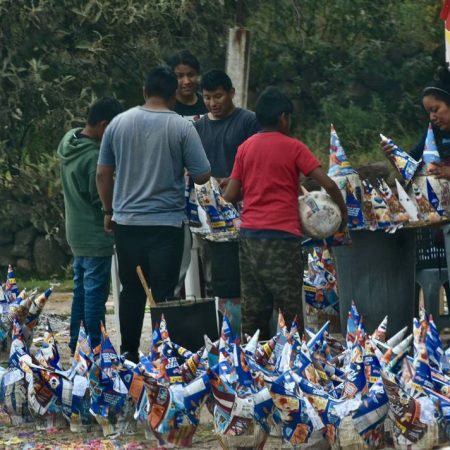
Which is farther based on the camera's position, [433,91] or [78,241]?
[78,241]

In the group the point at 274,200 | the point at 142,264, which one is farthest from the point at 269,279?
the point at 142,264

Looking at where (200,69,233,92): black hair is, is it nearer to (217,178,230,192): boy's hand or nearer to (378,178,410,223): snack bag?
(217,178,230,192): boy's hand

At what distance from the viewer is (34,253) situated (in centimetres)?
1509

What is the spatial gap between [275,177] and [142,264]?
951mm

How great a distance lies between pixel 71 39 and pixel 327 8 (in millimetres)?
3797

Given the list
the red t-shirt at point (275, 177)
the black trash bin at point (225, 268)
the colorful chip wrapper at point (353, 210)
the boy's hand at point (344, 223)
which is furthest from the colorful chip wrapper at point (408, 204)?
the black trash bin at point (225, 268)

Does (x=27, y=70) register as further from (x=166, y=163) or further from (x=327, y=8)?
(x=166, y=163)

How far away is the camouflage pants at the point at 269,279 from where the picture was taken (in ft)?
24.1

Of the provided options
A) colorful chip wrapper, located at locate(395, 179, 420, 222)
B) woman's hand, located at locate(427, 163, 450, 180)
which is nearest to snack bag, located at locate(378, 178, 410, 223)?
colorful chip wrapper, located at locate(395, 179, 420, 222)

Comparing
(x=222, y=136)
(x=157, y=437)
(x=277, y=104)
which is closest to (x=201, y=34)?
(x=222, y=136)

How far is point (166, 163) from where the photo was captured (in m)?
7.56

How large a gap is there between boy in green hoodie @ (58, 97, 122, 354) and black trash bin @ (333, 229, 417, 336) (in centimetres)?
152

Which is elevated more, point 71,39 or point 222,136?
point 71,39

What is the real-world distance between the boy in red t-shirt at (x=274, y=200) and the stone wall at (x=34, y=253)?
7.70 m
